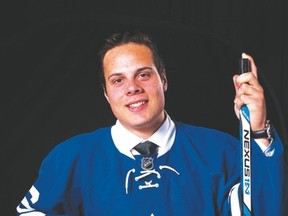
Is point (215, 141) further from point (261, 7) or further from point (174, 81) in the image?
point (261, 7)

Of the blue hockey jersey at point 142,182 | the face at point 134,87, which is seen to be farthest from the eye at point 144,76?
the blue hockey jersey at point 142,182

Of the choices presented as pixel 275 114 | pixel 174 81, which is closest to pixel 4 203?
pixel 174 81

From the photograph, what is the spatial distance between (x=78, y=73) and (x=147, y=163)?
8.0 inches

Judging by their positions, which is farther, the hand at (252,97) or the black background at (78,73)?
the black background at (78,73)

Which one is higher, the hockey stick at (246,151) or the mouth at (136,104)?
the mouth at (136,104)

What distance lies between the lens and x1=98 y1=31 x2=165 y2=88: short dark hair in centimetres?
95

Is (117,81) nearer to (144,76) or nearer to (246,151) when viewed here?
(144,76)

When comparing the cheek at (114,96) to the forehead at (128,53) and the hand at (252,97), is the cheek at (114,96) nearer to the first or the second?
the forehead at (128,53)

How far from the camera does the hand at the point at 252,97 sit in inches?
34.3

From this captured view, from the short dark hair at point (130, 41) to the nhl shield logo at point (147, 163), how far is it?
5.8 inches

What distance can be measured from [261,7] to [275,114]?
21 centimetres

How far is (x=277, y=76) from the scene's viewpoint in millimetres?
1073

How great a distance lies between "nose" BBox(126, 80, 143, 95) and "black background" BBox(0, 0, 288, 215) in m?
0.07

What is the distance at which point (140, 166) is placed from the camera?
0.94 m
